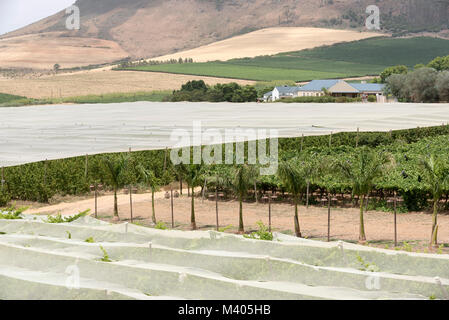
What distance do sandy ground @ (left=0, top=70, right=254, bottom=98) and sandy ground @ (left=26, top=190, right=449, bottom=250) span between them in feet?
182

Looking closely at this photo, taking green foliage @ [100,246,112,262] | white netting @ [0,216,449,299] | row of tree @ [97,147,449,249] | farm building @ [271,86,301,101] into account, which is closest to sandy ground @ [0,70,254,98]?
farm building @ [271,86,301,101]

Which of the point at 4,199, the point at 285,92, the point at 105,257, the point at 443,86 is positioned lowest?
the point at 4,199

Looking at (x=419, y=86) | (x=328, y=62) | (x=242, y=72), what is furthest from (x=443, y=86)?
(x=328, y=62)

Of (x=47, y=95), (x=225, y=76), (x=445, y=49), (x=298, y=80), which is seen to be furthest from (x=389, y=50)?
(x=47, y=95)

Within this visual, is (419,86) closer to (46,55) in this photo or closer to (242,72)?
(242,72)

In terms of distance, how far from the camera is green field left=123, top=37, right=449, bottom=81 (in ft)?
482

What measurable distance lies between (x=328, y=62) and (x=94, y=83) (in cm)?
8254

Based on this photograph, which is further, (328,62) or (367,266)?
(328,62)

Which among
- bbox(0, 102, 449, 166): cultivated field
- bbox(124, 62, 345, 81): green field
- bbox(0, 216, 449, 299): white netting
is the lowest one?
bbox(0, 216, 449, 299): white netting

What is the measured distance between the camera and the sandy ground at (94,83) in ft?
301

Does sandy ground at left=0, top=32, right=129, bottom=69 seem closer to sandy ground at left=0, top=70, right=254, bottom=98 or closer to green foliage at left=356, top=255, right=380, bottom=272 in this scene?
sandy ground at left=0, top=70, right=254, bottom=98

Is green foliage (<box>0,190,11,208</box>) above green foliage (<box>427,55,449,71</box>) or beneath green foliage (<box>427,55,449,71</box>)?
beneath

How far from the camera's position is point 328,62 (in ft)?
568

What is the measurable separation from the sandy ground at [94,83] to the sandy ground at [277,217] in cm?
5553
